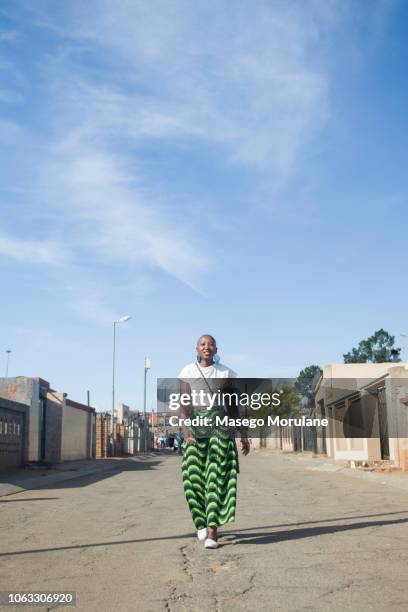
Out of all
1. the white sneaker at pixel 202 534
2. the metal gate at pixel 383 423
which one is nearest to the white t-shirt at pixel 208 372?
the white sneaker at pixel 202 534

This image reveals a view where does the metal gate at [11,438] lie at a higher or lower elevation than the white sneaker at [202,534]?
higher

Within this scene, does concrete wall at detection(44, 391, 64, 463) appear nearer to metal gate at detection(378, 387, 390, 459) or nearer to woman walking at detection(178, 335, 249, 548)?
→ metal gate at detection(378, 387, 390, 459)

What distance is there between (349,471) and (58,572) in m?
18.7

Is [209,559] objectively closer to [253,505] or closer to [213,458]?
[213,458]

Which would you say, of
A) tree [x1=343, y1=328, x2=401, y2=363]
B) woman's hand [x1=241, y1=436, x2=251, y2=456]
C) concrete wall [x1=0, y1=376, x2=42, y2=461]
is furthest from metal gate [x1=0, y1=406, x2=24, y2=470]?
tree [x1=343, y1=328, x2=401, y2=363]

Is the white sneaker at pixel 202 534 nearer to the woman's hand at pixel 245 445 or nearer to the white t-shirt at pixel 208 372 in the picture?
the woman's hand at pixel 245 445

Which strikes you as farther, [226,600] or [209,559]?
[209,559]

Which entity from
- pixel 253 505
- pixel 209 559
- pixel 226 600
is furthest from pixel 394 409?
pixel 226 600

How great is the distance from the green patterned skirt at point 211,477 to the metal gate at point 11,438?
18.0 m

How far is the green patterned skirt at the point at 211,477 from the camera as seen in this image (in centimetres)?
655

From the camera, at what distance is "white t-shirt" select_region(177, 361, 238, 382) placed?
6820mm

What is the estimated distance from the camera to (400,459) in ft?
71.6

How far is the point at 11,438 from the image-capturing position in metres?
24.8

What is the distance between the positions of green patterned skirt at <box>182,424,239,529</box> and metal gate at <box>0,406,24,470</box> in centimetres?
1798
